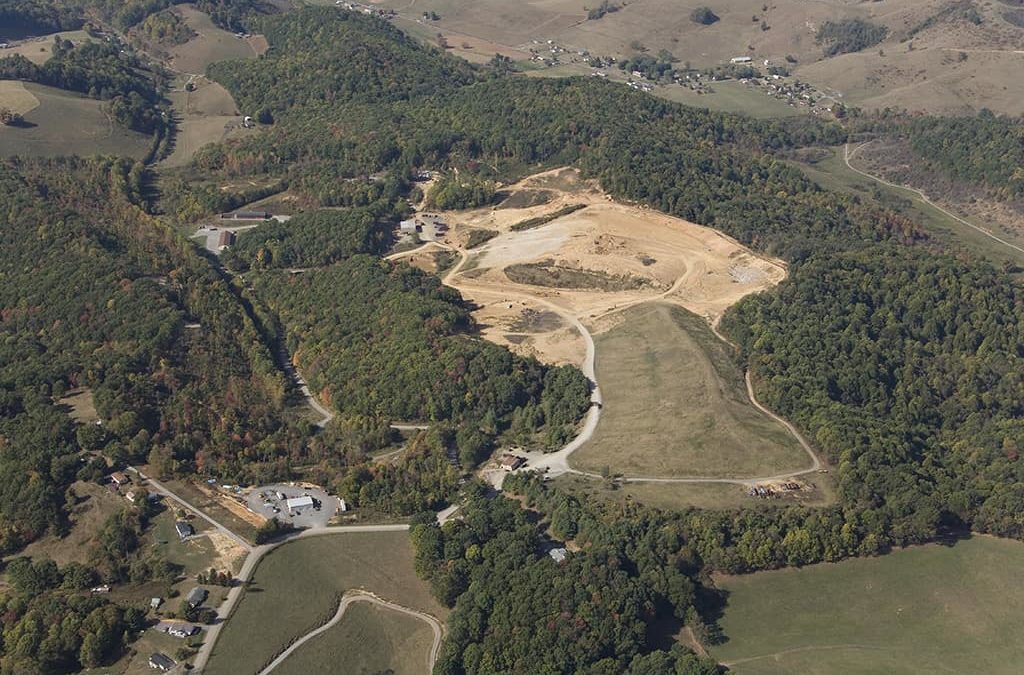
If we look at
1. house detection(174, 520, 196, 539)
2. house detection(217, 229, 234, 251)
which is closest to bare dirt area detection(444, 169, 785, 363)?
house detection(217, 229, 234, 251)

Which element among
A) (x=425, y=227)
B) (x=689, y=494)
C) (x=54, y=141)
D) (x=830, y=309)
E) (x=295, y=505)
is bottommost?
(x=54, y=141)

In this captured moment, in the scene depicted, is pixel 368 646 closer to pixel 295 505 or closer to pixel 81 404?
pixel 295 505

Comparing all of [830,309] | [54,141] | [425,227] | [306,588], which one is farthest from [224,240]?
[830,309]

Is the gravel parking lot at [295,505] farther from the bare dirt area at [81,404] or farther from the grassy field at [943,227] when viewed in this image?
the grassy field at [943,227]

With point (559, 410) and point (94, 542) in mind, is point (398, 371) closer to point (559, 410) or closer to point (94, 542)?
point (559, 410)

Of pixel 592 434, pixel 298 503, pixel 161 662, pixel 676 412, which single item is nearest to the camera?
pixel 161 662

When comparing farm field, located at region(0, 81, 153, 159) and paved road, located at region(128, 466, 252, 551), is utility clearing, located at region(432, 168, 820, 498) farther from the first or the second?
farm field, located at region(0, 81, 153, 159)
